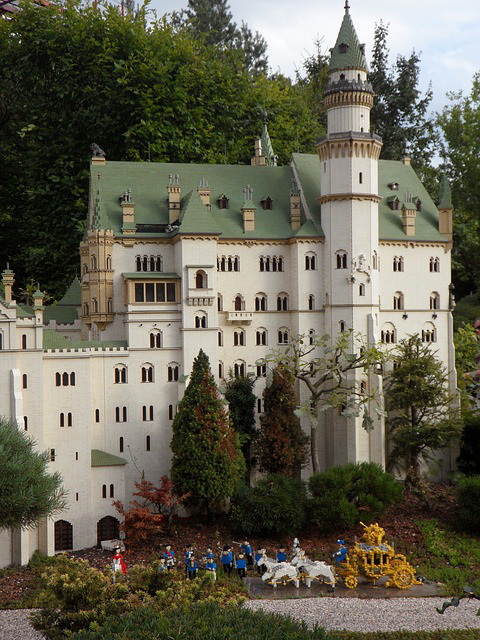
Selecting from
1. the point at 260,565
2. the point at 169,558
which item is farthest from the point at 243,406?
the point at 169,558

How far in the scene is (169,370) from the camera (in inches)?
2041

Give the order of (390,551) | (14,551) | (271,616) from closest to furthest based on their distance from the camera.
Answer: (271,616) < (390,551) < (14,551)

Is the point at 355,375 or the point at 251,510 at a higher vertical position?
the point at 355,375

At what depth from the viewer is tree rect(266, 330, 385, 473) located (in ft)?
168

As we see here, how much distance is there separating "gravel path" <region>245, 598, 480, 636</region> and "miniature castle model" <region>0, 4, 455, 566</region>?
15.6 m

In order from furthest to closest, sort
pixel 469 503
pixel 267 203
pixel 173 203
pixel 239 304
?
pixel 267 203 < pixel 239 304 < pixel 173 203 < pixel 469 503

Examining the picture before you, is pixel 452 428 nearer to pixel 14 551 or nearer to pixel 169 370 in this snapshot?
pixel 169 370

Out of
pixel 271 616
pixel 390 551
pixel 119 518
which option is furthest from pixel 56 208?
pixel 271 616

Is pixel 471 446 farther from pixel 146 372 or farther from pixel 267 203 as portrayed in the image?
pixel 146 372

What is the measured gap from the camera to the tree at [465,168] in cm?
7856

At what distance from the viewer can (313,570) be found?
1592 inches

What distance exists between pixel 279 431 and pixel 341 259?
12950 millimetres

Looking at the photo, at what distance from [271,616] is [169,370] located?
2783 centimetres

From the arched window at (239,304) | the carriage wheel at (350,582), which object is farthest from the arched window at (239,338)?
the carriage wheel at (350,582)
